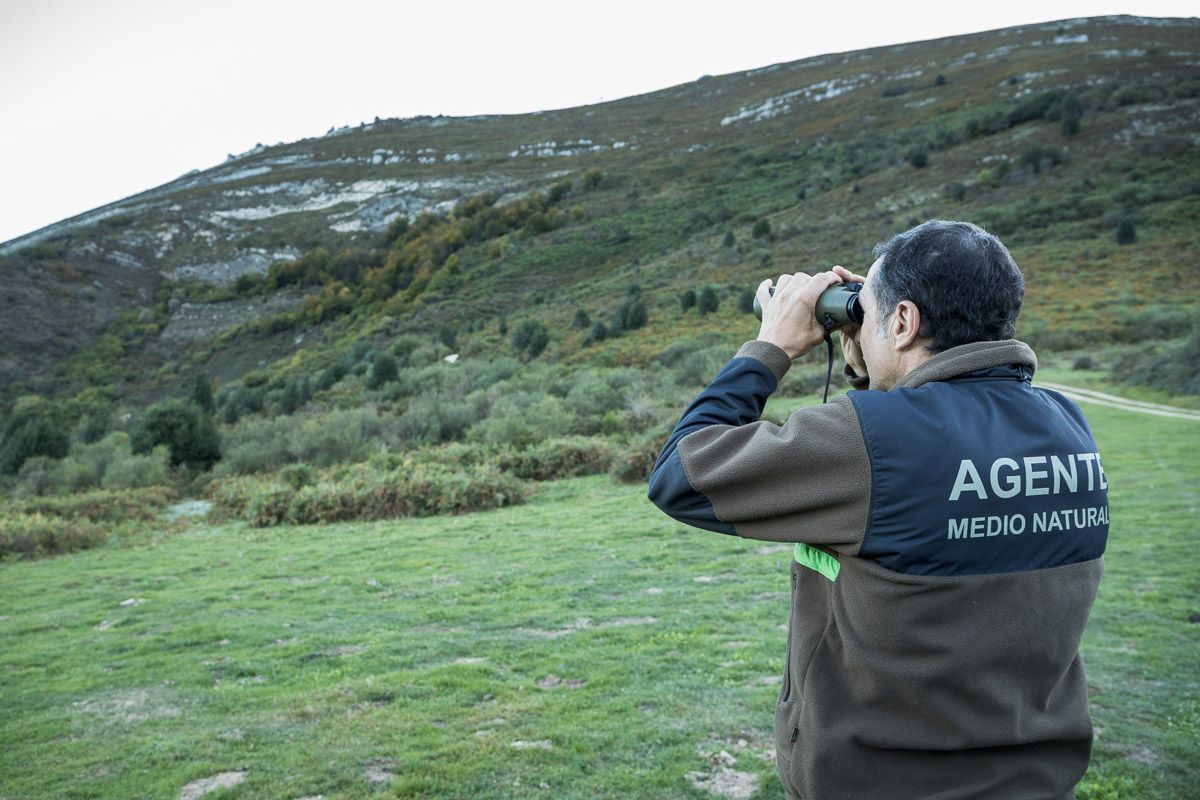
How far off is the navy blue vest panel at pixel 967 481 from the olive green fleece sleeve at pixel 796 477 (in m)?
0.03

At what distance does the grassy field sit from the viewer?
4.20m

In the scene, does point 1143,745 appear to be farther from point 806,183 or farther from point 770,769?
point 806,183

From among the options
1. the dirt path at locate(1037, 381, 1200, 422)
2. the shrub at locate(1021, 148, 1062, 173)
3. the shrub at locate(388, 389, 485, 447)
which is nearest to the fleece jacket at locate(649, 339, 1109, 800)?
the dirt path at locate(1037, 381, 1200, 422)

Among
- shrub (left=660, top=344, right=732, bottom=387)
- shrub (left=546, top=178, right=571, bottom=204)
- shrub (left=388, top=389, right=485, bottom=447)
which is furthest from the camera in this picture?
shrub (left=546, top=178, right=571, bottom=204)

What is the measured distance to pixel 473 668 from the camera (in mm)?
5934

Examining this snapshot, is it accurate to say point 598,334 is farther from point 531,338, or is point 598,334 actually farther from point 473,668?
point 473,668

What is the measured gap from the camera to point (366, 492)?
1470 cm

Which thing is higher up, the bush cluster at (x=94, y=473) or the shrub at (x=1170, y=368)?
the bush cluster at (x=94, y=473)

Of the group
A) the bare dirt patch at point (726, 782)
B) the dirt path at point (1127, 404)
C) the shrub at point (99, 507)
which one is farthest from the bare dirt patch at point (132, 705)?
the dirt path at point (1127, 404)

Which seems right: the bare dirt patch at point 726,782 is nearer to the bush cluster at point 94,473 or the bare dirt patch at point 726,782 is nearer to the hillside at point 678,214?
the bush cluster at point 94,473

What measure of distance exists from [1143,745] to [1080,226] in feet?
127

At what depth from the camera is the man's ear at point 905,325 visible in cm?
172

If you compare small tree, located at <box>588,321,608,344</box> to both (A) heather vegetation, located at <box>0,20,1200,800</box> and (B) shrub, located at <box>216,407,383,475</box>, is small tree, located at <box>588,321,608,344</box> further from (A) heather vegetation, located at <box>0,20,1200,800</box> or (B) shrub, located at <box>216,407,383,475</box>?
(B) shrub, located at <box>216,407,383,475</box>

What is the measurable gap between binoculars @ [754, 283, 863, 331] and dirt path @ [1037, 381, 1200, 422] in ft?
50.1
